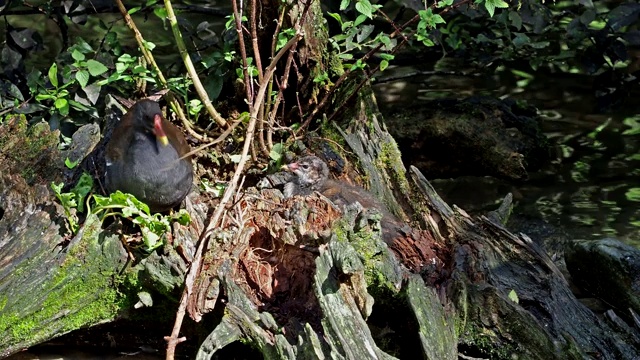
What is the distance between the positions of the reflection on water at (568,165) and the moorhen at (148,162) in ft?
7.90

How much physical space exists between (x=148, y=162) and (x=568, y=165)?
3.43 meters

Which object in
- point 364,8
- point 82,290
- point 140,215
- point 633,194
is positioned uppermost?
point 364,8

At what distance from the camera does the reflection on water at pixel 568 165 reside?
529 centimetres

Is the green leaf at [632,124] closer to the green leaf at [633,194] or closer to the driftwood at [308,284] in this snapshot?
the green leaf at [633,194]

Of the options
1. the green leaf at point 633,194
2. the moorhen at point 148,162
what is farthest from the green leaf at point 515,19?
the moorhen at point 148,162

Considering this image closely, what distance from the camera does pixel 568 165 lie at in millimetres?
5953

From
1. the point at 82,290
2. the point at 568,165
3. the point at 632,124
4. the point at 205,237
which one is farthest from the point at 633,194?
the point at 82,290

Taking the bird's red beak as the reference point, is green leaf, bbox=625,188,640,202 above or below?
below

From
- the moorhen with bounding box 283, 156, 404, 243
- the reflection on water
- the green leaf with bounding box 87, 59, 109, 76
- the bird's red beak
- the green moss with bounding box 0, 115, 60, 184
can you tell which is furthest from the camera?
the reflection on water

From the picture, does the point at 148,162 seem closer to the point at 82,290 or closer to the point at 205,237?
the point at 205,237

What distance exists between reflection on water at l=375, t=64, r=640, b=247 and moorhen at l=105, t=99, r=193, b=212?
2.41 m

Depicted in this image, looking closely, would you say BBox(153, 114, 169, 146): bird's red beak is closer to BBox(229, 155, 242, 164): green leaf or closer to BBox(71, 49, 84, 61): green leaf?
BBox(229, 155, 242, 164): green leaf

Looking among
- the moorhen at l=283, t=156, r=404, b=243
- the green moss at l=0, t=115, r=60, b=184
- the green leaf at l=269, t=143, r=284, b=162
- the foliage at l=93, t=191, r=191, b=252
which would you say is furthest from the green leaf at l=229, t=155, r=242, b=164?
the green moss at l=0, t=115, r=60, b=184

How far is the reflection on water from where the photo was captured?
5293 millimetres
